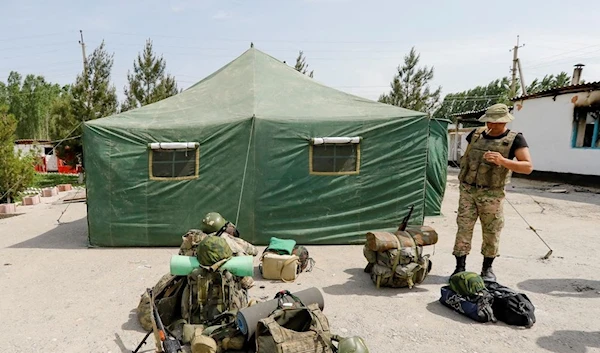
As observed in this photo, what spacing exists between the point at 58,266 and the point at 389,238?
14.8 ft

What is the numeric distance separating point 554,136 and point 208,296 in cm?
1645

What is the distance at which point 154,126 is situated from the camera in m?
6.07

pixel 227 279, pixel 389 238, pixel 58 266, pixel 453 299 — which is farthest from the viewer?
pixel 58 266

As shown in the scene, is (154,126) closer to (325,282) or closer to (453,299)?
(325,282)

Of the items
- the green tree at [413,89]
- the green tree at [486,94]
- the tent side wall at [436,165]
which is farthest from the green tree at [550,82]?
the tent side wall at [436,165]

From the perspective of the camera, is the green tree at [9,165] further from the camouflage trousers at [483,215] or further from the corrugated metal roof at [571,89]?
the corrugated metal roof at [571,89]

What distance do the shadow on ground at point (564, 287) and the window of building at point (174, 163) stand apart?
493 cm

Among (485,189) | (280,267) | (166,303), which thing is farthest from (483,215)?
(166,303)

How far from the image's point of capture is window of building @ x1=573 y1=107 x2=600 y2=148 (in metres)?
13.9

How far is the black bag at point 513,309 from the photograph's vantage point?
3500mm

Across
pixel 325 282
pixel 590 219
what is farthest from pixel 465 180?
pixel 590 219

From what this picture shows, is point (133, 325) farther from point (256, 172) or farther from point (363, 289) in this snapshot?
point (256, 172)

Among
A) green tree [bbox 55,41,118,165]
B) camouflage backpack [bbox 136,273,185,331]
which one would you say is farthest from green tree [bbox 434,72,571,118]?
camouflage backpack [bbox 136,273,185,331]

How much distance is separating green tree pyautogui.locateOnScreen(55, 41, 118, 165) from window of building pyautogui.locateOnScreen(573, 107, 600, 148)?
1994 centimetres
